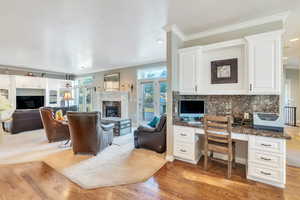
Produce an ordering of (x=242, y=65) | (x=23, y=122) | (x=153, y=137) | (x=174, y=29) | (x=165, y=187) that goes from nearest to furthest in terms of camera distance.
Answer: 1. (x=165, y=187)
2. (x=242, y=65)
3. (x=174, y=29)
4. (x=153, y=137)
5. (x=23, y=122)

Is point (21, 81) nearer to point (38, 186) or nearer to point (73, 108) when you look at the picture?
point (73, 108)

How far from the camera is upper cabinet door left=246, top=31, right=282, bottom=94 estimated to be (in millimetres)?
2355

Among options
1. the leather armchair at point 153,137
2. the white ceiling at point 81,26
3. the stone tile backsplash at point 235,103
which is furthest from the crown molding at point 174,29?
the leather armchair at point 153,137

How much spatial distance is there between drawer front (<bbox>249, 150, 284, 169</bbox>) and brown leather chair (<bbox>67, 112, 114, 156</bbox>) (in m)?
2.89

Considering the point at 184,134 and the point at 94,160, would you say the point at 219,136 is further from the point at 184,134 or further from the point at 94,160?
Answer: the point at 94,160

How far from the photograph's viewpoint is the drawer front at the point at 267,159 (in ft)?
7.05

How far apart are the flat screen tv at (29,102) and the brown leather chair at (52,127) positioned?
340 cm

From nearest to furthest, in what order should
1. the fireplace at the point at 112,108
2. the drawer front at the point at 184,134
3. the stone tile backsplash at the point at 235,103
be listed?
the stone tile backsplash at the point at 235,103, the drawer front at the point at 184,134, the fireplace at the point at 112,108

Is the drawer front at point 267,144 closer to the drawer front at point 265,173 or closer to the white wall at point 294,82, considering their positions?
the drawer front at point 265,173

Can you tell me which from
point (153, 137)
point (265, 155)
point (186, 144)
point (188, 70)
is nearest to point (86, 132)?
point (153, 137)

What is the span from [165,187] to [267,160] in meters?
1.57

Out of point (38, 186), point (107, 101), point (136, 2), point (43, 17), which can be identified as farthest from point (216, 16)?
point (107, 101)

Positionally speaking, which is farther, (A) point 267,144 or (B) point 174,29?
(B) point 174,29

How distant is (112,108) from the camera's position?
7172 mm
